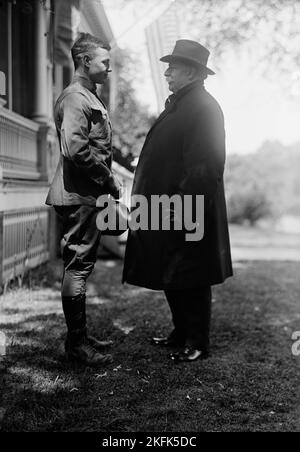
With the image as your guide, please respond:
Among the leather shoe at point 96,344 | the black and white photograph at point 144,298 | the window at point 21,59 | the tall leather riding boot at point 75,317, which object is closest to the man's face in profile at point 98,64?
the black and white photograph at point 144,298

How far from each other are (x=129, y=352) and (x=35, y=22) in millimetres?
4795

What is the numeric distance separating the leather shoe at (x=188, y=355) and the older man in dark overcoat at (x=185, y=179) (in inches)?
0.4

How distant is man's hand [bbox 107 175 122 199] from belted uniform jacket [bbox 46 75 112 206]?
3 centimetres

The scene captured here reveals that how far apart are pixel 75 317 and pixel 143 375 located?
1.80 feet

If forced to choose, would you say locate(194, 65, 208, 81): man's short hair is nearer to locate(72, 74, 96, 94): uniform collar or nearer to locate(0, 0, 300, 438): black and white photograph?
locate(0, 0, 300, 438): black and white photograph

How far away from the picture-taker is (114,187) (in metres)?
3.39

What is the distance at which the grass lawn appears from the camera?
9.31 ft

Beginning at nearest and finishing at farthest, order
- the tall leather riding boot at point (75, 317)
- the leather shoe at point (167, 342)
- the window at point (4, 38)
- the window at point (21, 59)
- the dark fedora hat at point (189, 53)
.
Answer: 1. the tall leather riding boot at point (75, 317)
2. the dark fedora hat at point (189, 53)
3. the leather shoe at point (167, 342)
4. the window at point (4, 38)
5. the window at point (21, 59)

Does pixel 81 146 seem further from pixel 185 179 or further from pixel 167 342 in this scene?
pixel 167 342

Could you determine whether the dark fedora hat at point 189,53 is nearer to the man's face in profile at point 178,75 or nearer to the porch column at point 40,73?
the man's face in profile at point 178,75

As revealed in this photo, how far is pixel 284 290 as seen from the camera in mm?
6570

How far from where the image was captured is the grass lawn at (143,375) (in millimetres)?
2838
